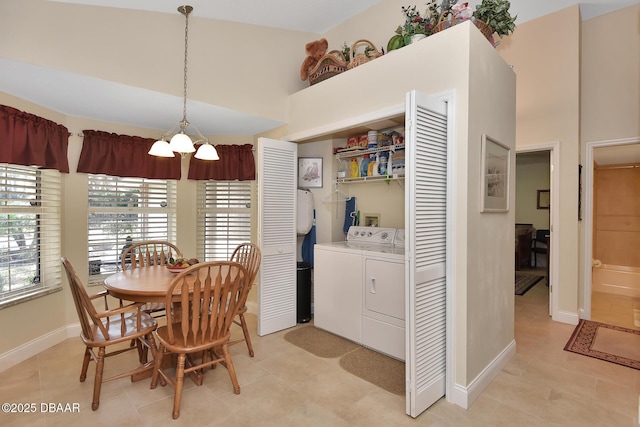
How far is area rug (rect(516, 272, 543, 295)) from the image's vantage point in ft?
16.1

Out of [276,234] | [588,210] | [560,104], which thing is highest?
[560,104]

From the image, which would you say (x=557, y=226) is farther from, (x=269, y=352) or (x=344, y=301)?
(x=269, y=352)

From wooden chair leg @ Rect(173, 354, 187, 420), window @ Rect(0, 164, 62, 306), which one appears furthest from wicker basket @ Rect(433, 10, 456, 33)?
window @ Rect(0, 164, 62, 306)

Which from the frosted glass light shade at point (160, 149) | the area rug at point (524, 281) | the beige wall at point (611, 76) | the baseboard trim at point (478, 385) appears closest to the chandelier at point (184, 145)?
the frosted glass light shade at point (160, 149)

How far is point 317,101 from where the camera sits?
3.28 meters

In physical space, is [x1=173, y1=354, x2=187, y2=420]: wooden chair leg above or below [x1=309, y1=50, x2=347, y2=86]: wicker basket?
below

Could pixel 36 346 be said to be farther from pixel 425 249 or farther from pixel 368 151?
pixel 368 151

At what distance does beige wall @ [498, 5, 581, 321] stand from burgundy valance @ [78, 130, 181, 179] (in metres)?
4.10

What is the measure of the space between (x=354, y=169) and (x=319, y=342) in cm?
180

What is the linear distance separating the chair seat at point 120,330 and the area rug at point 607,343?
346 centimetres

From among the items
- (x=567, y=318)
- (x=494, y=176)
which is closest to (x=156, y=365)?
(x=494, y=176)

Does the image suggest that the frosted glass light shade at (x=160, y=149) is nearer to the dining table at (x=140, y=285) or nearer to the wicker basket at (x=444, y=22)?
the dining table at (x=140, y=285)

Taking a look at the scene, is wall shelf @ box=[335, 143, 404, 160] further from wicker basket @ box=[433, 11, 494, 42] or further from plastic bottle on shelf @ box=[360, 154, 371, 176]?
wicker basket @ box=[433, 11, 494, 42]

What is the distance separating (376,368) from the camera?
256 centimetres
